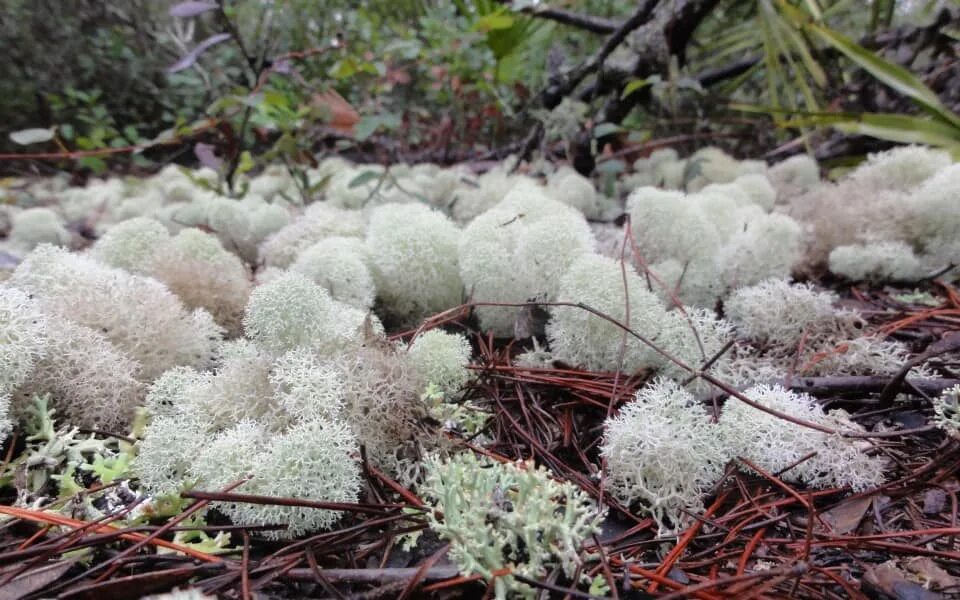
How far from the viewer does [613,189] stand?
2783 mm

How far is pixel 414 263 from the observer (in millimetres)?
1609

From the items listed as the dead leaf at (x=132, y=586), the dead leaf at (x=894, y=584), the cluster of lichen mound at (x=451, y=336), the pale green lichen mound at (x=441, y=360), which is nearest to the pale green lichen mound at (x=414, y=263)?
the cluster of lichen mound at (x=451, y=336)

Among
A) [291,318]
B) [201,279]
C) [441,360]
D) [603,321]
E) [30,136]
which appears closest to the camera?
[291,318]

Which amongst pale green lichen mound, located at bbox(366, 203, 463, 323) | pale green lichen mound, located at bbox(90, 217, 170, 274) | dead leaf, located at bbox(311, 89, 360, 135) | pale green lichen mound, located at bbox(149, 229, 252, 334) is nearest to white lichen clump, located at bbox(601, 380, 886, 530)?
pale green lichen mound, located at bbox(366, 203, 463, 323)

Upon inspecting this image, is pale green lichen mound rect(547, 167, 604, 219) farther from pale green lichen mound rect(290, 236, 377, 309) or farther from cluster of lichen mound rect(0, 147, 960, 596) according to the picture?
pale green lichen mound rect(290, 236, 377, 309)

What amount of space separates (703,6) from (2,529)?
10.8ft

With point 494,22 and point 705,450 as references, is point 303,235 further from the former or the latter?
point 494,22

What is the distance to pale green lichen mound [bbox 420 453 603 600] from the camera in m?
0.78

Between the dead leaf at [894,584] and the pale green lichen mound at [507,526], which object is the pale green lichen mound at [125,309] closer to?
the pale green lichen mound at [507,526]

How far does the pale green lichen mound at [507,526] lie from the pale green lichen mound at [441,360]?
15.0 inches

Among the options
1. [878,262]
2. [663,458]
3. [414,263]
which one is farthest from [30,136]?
[878,262]

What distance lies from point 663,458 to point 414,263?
0.88 metres

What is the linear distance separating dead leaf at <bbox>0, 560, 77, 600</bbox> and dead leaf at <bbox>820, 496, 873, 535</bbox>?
1.24 metres

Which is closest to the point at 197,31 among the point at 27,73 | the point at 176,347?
the point at 27,73
